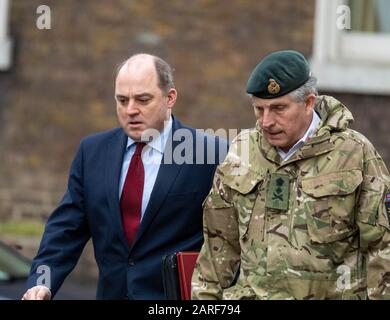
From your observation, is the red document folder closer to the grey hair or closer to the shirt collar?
the shirt collar

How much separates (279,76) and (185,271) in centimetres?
92

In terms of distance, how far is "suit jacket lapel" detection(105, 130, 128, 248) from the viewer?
5.27 m

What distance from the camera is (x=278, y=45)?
10.5m

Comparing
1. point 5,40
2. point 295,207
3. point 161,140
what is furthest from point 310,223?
point 5,40

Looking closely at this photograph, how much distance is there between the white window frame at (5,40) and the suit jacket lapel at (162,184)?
5358mm

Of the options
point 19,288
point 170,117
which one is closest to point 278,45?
point 19,288

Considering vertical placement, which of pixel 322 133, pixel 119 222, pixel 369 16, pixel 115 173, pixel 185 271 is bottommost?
pixel 185 271

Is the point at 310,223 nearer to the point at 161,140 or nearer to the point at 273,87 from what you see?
the point at 273,87

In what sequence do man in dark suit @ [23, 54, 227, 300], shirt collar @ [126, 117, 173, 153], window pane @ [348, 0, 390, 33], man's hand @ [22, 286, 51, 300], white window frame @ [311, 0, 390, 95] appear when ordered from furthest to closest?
window pane @ [348, 0, 390, 33] < white window frame @ [311, 0, 390, 95] < shirt collar @ [126, 117, 173, 153] < man in dark suit @ [23, 54, 227, 300] < man's hand @ [22, 286, 51, 300]

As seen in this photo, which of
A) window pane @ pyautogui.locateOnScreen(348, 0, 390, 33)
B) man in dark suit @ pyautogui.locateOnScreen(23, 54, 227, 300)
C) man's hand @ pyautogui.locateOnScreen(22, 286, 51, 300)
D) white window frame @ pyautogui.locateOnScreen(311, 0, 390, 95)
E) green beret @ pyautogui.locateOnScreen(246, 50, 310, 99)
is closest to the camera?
green beret @ pyautogui.locateOnScreen(246, 50, 310, 99)

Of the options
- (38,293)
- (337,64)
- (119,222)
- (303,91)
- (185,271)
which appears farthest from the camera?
(337,64)

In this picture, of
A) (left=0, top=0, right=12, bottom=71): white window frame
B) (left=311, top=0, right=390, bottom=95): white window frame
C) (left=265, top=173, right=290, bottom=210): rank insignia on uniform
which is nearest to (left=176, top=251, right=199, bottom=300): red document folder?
(left=265, top=173, right=290, bottom=210): rank insignia on uniform

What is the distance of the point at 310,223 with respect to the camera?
4617mm
